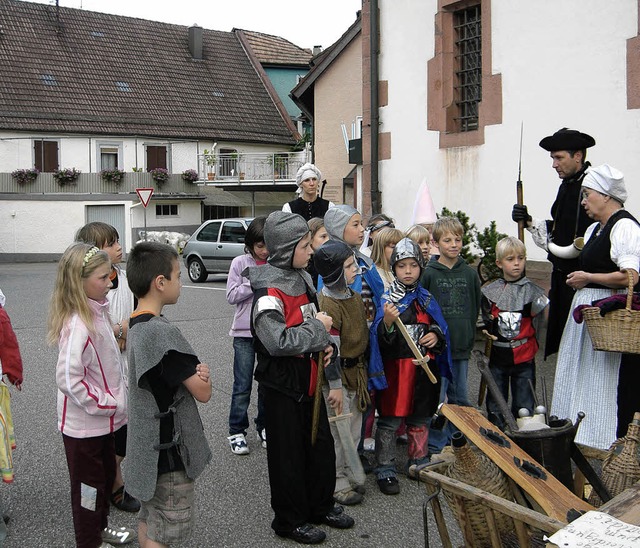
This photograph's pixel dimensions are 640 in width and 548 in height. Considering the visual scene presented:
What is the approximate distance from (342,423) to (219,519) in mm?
848

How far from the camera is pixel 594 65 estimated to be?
26.7 feet

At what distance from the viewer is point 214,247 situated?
20.0 metres

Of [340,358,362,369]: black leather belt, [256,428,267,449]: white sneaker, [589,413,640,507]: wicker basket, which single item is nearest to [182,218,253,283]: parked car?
[256,428,267,449]: white sneaker

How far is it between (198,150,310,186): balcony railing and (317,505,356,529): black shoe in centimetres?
3033

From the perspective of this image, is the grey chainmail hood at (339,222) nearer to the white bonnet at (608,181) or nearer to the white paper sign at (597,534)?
the white bonnet at (608,181)

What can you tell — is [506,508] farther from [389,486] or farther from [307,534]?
[389,486]

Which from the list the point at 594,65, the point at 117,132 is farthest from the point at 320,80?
the point at 594,65

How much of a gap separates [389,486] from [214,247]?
15641 millimetres

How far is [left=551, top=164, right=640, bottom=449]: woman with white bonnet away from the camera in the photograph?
15.0 ft

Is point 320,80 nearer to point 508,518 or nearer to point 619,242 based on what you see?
point 619,242

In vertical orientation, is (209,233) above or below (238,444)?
above

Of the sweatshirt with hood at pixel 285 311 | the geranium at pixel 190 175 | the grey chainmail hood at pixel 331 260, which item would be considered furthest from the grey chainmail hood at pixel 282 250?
the geranium at pixel 190 175

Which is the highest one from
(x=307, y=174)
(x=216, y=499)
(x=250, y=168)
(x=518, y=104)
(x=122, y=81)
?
(x=122, y=81)

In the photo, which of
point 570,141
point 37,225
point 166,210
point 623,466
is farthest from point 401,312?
point 166,210
